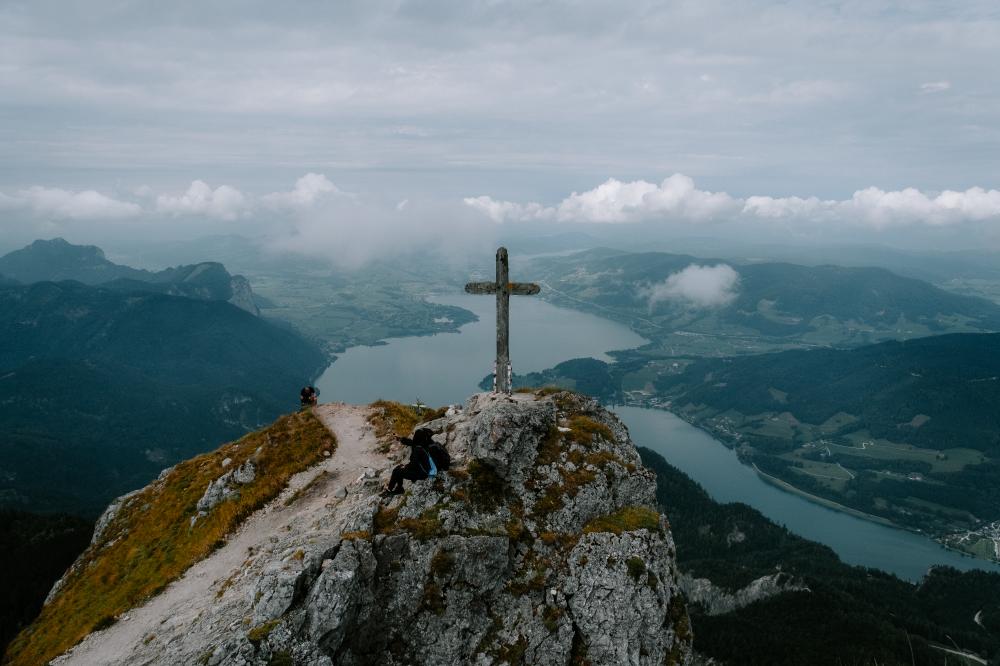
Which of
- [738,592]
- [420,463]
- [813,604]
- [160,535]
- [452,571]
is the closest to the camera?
[452,571]

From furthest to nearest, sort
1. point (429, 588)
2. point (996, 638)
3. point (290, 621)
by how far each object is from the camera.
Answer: point (996, 638), point (429, 588), point (290, 621)

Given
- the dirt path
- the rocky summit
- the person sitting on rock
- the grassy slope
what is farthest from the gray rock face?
the person sitting on rock

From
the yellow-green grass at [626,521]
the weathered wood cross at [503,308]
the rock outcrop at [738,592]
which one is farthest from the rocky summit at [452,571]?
the rock outcrop at [738,592]

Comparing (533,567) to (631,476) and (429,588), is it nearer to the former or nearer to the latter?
(429,588)

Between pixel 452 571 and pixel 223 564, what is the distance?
A: 9392mm

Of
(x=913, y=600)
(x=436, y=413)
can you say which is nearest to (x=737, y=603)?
(x=913, y=600)

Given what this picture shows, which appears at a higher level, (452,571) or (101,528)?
(452,571)

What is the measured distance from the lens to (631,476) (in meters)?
23.8

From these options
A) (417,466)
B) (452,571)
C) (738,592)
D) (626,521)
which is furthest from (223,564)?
(738,592)

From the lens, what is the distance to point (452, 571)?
59.5ft

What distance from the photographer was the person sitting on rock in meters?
19.7

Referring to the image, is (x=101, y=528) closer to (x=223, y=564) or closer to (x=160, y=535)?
(x=160, y=535)

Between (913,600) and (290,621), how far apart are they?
175079mm

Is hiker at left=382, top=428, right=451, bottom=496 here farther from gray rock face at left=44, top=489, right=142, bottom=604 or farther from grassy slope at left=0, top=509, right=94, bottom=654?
grassy slope at left=0, top=509, right=94, bottom=654
